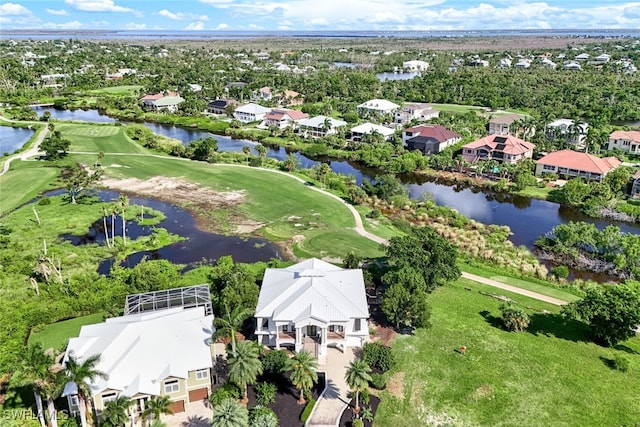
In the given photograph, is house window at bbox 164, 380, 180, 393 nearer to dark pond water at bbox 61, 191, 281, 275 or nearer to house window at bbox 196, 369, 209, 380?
house window at bbox 196, 369, 209, 380

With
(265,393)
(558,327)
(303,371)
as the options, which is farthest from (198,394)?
(558,327)

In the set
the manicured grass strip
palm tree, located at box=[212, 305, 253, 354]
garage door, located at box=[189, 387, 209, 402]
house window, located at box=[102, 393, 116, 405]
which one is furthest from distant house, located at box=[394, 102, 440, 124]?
house window, located at box=[102, 393, 116, 405]

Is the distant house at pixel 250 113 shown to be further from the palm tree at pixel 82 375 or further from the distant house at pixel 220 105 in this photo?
the palm tree at pixel 82 375

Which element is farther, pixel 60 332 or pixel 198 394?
pixel 60 332

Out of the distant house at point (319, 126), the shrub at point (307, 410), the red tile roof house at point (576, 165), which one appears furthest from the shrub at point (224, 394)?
the distant house at point (319, 126)

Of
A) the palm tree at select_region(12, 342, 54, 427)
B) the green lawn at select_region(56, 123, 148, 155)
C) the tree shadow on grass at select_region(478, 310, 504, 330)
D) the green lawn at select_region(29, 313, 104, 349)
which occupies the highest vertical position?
the green lawn at select_region(56, 123, 148, 155)

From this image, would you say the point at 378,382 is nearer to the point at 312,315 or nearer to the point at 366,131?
the point at 312,315
